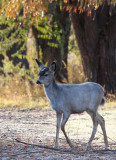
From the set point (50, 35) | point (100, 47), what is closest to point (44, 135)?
point (100, 47)

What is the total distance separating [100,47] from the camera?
1441 cm

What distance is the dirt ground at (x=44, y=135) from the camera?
622 cm

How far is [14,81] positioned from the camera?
15859mm

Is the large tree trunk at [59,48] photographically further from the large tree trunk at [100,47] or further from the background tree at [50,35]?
the large tree trunk at [100,47]

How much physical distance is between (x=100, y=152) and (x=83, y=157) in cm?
54

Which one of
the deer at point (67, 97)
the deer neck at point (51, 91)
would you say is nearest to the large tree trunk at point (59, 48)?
the deer at point (67, 97)

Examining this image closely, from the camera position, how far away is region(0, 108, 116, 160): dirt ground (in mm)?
6218

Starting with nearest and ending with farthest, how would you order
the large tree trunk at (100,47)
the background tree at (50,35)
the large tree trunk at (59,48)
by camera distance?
the large tree trunk at (100,47)
the background tree at (50,35)
the large tree trunk at (59,48)

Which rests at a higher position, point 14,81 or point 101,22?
point 101,22

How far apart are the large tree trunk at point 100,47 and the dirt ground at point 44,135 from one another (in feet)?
7.87

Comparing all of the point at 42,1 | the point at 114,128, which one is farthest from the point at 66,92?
the point at 42,1

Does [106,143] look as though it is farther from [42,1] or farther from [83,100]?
[42,1]

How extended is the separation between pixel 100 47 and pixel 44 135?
6.78 m

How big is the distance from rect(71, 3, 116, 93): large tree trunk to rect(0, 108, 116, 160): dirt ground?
7.87 ft
